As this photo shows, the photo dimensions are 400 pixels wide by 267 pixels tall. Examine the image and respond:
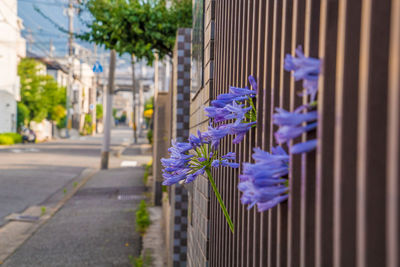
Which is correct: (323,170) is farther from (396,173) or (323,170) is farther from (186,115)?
(186,115)

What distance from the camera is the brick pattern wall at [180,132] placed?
16.0 feet

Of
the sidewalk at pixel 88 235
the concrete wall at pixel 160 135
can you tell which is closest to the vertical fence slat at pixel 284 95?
the sidewalk at pixel 88 235

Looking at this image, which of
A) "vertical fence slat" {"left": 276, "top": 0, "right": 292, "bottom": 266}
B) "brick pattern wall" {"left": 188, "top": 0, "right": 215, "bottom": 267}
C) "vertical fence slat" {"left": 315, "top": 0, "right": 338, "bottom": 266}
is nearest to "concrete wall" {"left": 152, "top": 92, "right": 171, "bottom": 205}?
"brick pattern wall" {"left": 188, "top": 0, "right": 215, "bottom": 267}

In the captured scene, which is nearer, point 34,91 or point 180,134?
point 180,134

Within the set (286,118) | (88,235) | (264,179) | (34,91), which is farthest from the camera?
(34,91)

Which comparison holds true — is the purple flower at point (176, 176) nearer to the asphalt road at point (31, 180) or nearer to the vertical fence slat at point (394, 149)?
the vertical fence slat at point (394, 149)

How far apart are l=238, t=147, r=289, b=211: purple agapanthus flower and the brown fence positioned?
5 centimetres

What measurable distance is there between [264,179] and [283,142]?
97mm

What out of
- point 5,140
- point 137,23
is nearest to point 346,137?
point 137,23

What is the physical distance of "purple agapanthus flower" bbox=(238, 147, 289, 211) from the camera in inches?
39.2

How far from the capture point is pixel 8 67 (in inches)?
1452

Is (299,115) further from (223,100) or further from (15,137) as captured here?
(15,137)

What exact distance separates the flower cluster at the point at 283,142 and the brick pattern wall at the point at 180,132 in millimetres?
3891

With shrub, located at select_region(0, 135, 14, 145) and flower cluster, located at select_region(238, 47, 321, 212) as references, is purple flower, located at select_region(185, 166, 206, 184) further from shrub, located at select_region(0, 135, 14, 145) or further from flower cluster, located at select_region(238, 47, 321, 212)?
shrub, located at select_region(0, 135, 14, 145)
